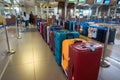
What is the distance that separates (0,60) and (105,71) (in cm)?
311

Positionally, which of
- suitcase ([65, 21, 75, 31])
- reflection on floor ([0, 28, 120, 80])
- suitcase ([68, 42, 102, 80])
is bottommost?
reflection on floor ([0, 28, 120, 80])

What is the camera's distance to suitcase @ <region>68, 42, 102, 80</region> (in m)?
1.75

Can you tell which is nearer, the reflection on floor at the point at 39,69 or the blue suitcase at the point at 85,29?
the reflection on floor at the point at 39,69

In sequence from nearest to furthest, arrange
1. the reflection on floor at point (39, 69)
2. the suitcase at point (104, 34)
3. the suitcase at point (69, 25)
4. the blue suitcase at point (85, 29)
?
1. the reflection on floor at point (39, 69)
2. the suitcase at point (104, 34)
3. the blue suitcase at point (85, 29)
4. the suitcase at point (69, 25)

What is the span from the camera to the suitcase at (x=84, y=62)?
5.75ft

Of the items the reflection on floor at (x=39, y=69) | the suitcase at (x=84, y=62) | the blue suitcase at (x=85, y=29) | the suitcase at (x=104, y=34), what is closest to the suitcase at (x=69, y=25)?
the blue suitcase at (x=85, y=29)

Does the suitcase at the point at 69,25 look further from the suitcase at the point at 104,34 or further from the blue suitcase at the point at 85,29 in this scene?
the suitcase at the point at 104,34

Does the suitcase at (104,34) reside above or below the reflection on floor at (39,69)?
above

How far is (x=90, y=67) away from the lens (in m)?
1.87

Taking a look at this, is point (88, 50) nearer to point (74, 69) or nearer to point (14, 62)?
point (74, 69)

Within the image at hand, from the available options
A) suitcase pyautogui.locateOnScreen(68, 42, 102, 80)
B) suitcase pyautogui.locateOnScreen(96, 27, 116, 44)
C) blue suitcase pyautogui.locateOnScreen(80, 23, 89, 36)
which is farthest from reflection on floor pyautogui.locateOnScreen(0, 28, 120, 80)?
blue suitcase pyautogui.locateOnScreen(80, 23, 89, 36)

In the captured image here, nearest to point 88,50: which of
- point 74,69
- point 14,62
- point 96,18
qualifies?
point 74,69

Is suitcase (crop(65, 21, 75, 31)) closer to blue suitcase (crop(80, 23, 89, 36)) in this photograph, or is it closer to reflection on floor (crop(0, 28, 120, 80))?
blue suitcase (crop(80, 23, 89, 36))

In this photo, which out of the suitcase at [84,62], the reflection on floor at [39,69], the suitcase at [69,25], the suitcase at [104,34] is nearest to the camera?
the suitcase at [84,62]
